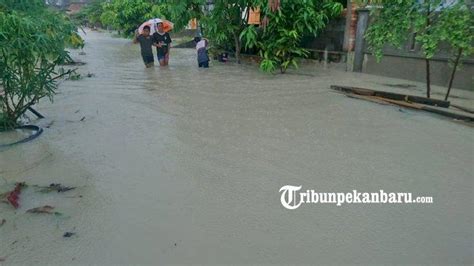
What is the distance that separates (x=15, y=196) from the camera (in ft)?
11.0

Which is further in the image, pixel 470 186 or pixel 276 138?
pixel 276 138

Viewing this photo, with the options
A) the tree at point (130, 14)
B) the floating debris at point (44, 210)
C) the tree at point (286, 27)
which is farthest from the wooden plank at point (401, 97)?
the tree at point (130, 14)

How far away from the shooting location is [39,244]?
270 cm

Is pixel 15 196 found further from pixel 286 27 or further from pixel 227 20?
pixel 227 20

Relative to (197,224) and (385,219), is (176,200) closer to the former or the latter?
(197,224)

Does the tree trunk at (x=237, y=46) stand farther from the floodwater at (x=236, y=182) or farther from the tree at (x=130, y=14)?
the tree at (x=130, y=14)

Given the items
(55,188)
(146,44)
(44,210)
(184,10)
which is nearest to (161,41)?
(146,44)

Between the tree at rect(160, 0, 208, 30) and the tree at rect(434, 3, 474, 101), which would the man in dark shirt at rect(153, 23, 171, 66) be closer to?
the tree at rect(160, 0, 208, 30)

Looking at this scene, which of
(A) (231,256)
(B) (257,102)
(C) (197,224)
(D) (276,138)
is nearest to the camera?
(A) (231,256)

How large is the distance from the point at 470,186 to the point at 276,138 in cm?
211

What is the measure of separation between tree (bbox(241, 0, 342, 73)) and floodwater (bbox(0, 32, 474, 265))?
423 cm

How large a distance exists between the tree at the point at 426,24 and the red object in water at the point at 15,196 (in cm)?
514

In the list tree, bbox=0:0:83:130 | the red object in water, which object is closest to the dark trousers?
tree, bbox=0:0:83:130

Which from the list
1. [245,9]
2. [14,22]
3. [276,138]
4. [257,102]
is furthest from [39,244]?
[245,9]
